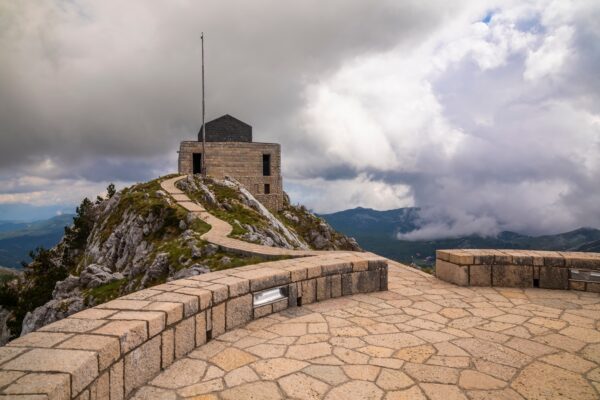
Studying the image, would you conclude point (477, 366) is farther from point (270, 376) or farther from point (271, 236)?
point (271, 236)

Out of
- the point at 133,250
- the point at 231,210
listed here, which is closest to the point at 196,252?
the point at 133,250

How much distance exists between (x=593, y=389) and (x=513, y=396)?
0.79 meters

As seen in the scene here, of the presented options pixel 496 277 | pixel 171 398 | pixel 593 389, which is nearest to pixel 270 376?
pixel 171 398

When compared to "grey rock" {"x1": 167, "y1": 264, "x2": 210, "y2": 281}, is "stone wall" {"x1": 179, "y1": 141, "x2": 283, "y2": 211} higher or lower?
higher

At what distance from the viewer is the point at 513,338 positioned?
4258mm

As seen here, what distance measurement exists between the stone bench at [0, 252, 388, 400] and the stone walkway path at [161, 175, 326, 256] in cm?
212

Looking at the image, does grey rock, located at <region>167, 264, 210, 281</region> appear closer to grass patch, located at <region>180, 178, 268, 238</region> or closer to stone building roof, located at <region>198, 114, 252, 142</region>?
grass patch, located at <region>180, 178, 268, 238</region>

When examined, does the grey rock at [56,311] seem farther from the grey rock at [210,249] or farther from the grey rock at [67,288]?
the grey rock at [210,249]

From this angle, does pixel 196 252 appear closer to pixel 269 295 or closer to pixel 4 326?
pixel 269 295

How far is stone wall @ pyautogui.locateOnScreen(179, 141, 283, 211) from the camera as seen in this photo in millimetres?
32406

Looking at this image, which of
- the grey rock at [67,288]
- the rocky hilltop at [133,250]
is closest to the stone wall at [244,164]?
the rocky hilltop at [133,250]

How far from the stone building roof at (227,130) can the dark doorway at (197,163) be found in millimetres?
2710

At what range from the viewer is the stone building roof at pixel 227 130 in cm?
3544

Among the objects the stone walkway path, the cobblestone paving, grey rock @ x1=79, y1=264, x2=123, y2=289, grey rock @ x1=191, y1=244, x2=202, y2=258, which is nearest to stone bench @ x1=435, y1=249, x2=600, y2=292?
the cobblestone paving
